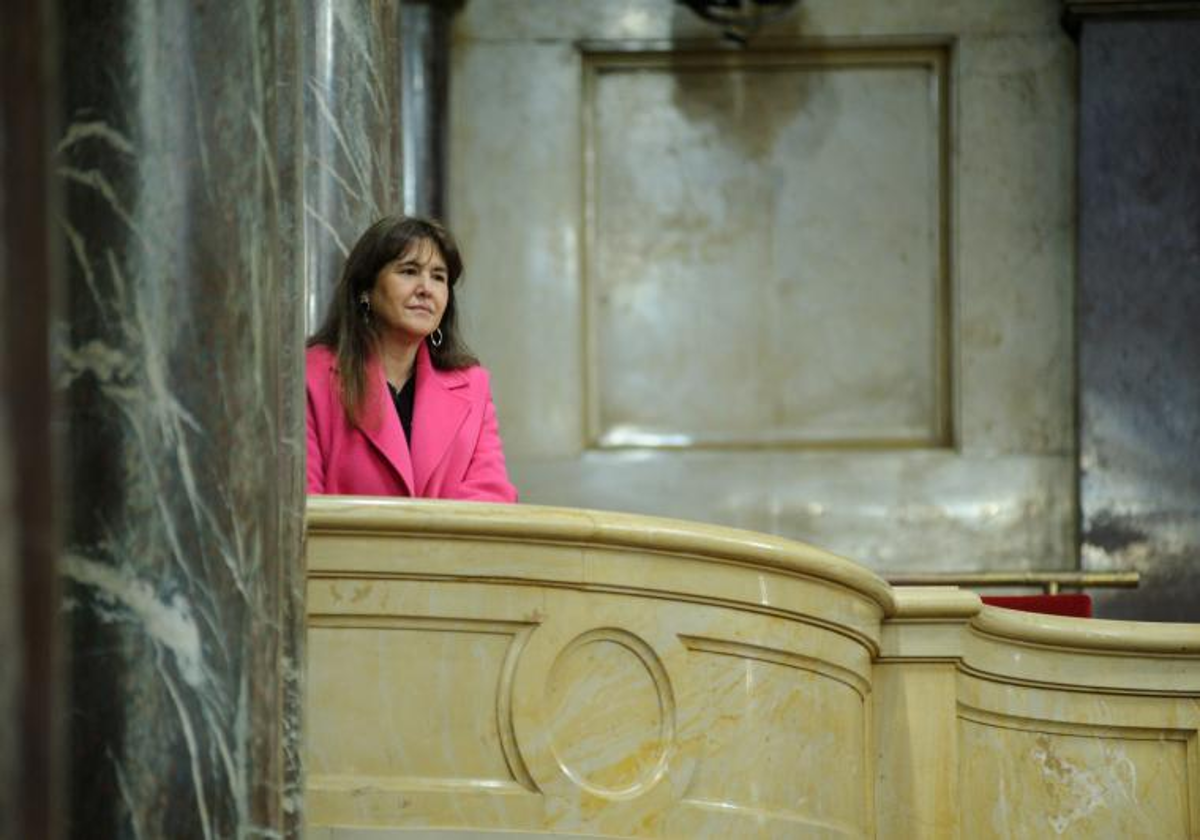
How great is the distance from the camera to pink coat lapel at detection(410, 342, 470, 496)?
17.5ft

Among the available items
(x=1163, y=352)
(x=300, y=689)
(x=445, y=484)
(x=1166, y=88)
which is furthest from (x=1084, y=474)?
(x=300, y=689)

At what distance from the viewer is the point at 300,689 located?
13.5 feet

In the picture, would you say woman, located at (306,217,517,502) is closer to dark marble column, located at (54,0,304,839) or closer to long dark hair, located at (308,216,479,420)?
long dark hair, located at (308,216,479,420)

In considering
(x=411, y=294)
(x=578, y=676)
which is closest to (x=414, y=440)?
(x=411, y=294)

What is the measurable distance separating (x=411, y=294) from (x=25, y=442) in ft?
9.45

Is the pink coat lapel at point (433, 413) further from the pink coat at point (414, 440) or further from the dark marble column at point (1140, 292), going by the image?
the dark marble column at point (1140, 292)

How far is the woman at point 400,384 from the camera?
525 centimetres

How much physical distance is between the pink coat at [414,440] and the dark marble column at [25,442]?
8.32ft

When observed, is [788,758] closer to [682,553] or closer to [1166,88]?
[682,553]

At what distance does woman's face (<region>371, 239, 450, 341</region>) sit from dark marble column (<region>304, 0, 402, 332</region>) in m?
0.89

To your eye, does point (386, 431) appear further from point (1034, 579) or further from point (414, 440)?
point (1034, 579)

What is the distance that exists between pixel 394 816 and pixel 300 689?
0.38 metres

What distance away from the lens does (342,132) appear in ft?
21.3

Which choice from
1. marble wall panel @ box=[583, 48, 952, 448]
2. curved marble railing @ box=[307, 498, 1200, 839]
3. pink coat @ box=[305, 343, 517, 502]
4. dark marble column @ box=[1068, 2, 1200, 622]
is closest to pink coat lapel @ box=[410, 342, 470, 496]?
pink coat @ box=[305, 343, 517, 502]
